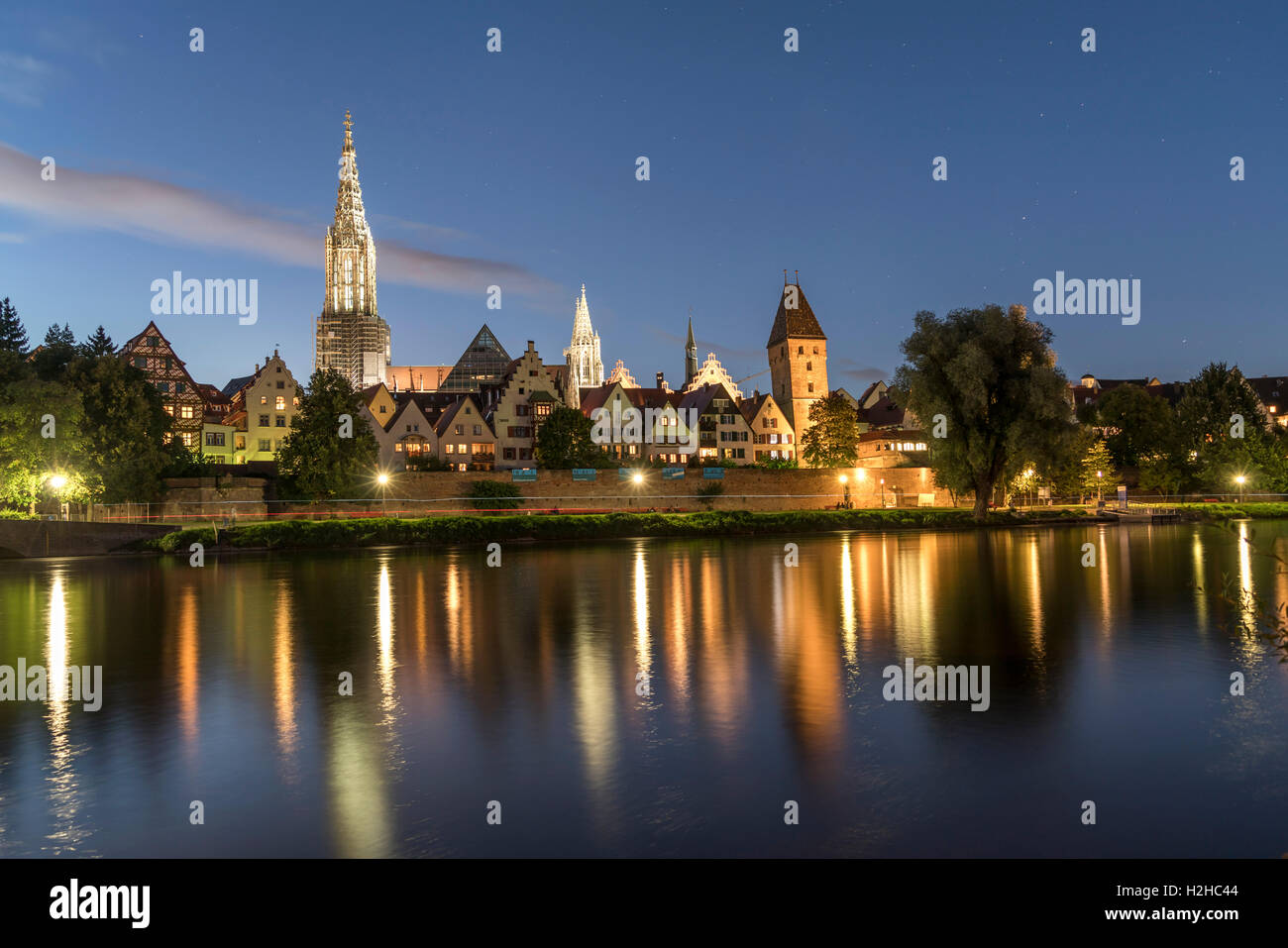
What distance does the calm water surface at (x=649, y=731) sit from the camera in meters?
7.62

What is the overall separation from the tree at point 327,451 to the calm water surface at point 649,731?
36227mm

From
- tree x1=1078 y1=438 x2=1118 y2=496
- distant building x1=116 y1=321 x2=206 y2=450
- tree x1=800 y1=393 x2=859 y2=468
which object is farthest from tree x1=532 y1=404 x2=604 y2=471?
tree x1=1078 y1=438 x2=1118 y2=496

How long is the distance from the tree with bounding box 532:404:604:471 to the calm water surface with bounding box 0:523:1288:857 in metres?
58.5

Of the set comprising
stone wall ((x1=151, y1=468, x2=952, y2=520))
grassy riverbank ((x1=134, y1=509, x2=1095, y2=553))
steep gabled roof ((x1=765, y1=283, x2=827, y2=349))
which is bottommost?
grassy riverbank ((x1=134, y1=509, x2=1095, y2=553))

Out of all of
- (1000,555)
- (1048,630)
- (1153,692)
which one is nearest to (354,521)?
(1000,555)

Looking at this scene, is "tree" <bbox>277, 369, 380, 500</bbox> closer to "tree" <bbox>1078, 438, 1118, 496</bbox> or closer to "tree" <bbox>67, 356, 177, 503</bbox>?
"tree" <bbox>67, 356, 177, 503</bbox>

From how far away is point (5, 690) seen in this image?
1380cm

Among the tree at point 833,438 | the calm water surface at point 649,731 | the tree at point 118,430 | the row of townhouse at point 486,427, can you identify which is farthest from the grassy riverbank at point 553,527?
the row of townhouse at point 486,427

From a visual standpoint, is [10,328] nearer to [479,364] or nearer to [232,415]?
[232,415]

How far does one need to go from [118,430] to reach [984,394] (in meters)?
57.8

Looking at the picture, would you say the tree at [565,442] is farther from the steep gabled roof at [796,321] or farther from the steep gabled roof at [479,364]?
the steep gabled roof at [479,364]

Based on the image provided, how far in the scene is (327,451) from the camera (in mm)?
59312

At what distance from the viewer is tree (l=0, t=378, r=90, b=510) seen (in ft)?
155
